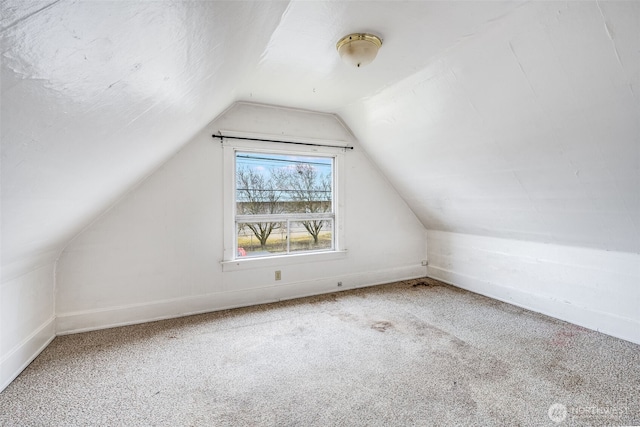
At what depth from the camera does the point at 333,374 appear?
6.37ft

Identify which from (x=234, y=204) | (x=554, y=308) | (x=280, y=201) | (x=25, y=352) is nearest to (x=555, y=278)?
(x=554, y=308)

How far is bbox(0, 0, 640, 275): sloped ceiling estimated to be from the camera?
74cm

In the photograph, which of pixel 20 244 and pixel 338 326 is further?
pixel 338 326

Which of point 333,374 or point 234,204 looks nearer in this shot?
point 333,374

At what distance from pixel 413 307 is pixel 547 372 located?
1294 mm

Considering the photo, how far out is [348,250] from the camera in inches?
147

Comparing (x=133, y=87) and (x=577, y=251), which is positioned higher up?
(x=133, y=87)

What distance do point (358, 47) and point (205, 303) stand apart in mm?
2671

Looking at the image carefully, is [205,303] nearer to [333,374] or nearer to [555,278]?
[333,374]

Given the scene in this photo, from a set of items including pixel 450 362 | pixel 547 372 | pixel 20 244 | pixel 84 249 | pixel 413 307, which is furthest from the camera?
pixel 413 307

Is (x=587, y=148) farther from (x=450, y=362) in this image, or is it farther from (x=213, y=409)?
(x=213, y=409)

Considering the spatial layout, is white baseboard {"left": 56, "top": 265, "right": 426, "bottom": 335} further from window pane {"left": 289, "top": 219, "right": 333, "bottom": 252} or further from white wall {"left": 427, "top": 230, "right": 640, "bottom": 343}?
white wall {"left": 427, "top": 230, "right": 640, "bottom": 343}

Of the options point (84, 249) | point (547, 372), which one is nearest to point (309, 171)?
point (84, 249)

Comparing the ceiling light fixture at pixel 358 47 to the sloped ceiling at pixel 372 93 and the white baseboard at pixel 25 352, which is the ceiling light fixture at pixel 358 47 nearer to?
the sloped ceiling at pixel 372 93
